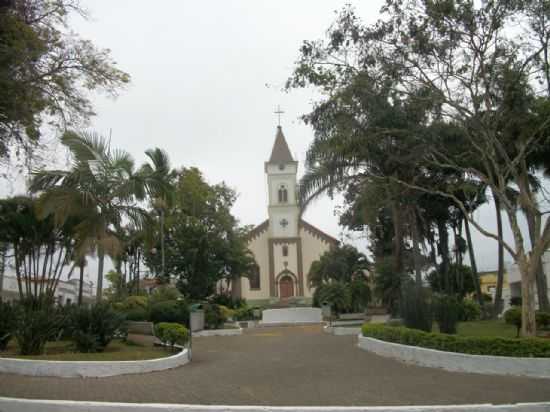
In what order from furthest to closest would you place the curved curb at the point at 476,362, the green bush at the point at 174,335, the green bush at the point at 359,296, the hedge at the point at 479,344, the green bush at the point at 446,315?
the green bush at the point at 359,296 < the green bush at the point at 174,335 < the green bush at the point at 446,315 < the hedge at the point at 479,344 < the curved curb at the point at 476,362

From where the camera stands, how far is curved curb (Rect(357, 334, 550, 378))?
34.6ft

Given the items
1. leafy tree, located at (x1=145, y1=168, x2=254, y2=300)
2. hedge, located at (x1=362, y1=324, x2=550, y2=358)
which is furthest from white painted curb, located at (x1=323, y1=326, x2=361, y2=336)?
leafy tree, located at (x1=145, y1=168, x2=254, y2=300)

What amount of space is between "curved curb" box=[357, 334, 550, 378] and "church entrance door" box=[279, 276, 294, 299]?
124 ft

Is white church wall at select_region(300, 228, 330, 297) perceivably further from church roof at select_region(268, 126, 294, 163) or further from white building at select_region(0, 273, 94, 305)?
white building at select_region(0, 273, 94, 305)

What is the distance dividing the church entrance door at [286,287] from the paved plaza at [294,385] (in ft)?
123

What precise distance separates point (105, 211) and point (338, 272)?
2397 centimetres

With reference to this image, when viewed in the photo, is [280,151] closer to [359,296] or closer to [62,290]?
[62,290]

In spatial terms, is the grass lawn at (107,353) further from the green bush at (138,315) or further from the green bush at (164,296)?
the green bush at (164,296)

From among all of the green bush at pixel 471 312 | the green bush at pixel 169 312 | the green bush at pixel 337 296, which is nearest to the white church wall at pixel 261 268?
the green bush at pixel 337 296

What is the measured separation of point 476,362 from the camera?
11.1 metres

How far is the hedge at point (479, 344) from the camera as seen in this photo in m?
10.8

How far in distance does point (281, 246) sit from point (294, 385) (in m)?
42.4

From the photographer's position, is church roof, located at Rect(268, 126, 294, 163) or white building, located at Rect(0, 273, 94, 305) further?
church roof, located at Rect(268, 126, 294, 163)

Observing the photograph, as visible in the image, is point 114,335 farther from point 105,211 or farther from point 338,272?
point 338,272
